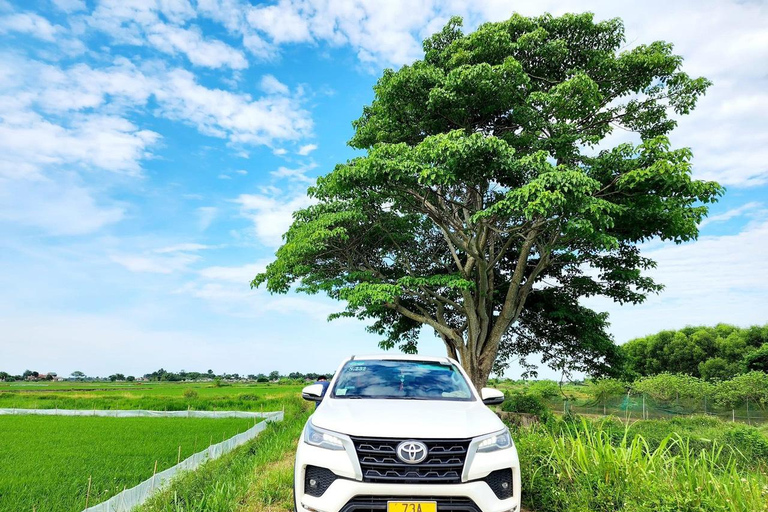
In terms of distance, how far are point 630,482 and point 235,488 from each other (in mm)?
4281

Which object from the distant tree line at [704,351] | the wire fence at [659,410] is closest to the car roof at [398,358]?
the wire fence at [659,410]

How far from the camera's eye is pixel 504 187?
53.0ft

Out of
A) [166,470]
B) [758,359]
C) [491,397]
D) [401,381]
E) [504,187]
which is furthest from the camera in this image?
[758,359]

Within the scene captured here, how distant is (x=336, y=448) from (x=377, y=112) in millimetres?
16296

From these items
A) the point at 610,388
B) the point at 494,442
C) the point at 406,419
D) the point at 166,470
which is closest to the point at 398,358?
the point at 406,419

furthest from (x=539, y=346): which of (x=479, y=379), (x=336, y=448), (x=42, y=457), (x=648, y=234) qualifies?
(x=336, y=448)

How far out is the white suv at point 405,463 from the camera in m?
4.05

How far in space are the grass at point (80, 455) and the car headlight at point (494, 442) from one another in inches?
235

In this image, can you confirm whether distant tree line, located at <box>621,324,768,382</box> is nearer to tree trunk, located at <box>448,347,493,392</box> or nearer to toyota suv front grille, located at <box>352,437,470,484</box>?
tree trunk, located at <box>448,347,493,392</box>

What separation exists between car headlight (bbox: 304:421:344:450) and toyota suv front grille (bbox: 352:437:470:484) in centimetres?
14

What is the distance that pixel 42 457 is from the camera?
11.4m

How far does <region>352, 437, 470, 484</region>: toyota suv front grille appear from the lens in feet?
13.5

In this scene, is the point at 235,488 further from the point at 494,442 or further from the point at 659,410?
the point at 659,410

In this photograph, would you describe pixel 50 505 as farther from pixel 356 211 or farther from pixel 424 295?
pixel 424 295
